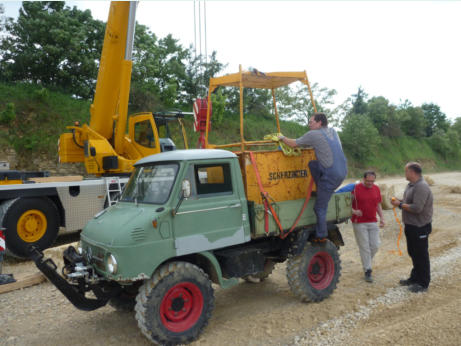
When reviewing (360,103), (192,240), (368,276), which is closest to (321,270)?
(368,276)

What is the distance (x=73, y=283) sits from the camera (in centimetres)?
418

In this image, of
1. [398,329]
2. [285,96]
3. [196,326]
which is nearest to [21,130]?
[196,326]

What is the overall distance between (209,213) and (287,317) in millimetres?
1735

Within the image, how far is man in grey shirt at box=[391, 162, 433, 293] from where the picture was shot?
5.29 m

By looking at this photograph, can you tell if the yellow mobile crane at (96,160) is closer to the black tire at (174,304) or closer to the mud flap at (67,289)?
the mud flap at (67,289)

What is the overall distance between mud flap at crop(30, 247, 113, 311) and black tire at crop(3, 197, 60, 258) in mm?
3422

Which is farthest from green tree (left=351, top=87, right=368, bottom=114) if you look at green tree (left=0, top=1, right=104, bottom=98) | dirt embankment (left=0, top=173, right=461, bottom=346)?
dirt embankment (left=0, top=173, right=461, bottom=346)

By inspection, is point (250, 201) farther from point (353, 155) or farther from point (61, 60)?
point (353, 155)

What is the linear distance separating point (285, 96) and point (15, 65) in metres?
18.6

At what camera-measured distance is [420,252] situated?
5.41 m

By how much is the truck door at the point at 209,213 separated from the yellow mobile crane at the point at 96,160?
15.4 feet

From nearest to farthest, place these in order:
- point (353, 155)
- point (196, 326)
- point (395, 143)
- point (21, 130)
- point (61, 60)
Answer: point (196, 326) → point (21, 130) → point (61, 60) → point (353, 155) → point (395, 143)

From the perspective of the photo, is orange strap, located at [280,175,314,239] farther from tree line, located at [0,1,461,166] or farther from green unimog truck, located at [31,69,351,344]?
tree line, located at [0,1,461,166]

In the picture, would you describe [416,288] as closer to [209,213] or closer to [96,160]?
[209,213]
